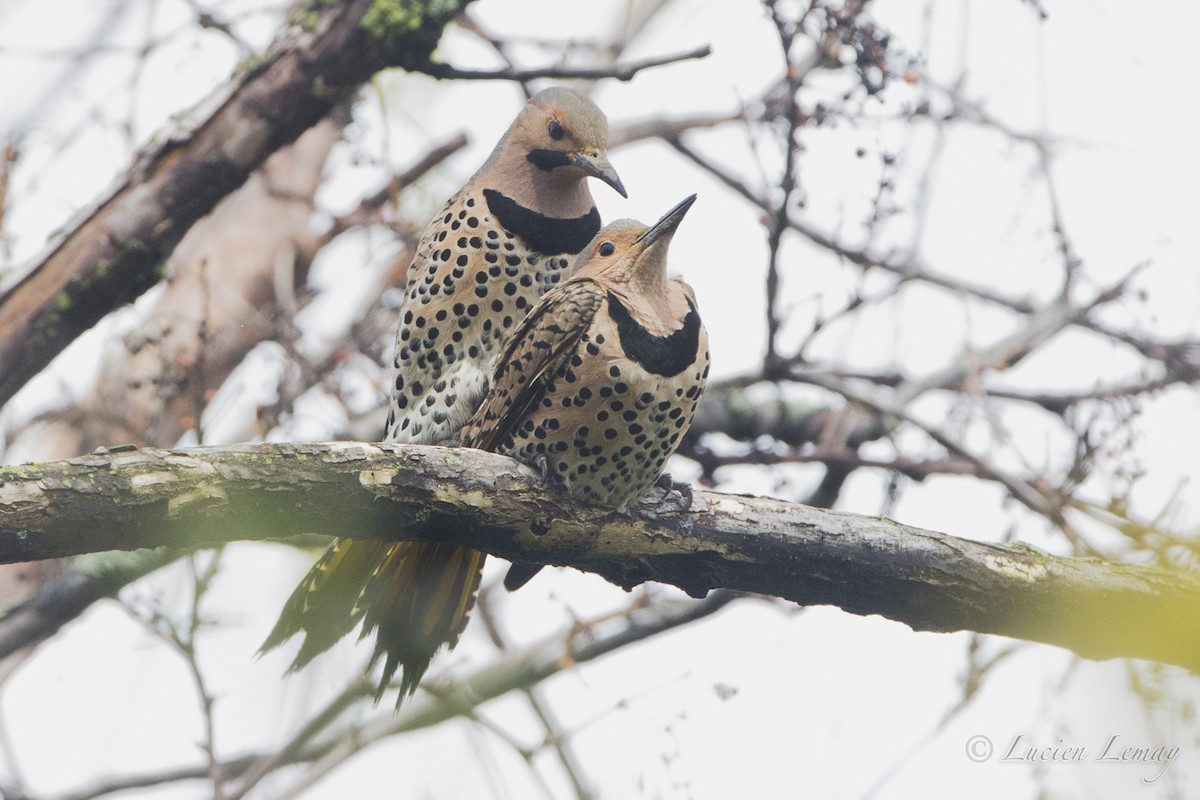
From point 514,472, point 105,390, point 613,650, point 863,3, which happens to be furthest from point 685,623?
Answer: point 105,390

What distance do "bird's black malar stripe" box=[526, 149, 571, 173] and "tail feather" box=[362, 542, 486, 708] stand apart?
57.7 inches

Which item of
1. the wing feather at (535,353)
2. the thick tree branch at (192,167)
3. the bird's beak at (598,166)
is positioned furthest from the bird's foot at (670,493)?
the thick tree branch at (192,167)

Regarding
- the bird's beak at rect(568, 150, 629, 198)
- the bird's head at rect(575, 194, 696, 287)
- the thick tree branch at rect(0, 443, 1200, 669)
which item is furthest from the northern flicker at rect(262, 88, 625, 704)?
the thick tree branch at rect(0, 443, 1200, 669)

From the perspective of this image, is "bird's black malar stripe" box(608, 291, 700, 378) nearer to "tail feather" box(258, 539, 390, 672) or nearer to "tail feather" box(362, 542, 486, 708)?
"tail feather" box(362, 542, 486, 708)

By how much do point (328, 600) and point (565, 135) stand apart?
185cm

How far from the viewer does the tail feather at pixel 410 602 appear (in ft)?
13.5

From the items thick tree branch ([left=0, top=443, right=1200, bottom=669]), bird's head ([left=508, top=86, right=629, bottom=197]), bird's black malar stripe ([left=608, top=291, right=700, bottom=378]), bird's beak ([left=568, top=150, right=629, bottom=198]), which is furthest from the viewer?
bird's head ([left=508, top=86, right=629, bottom=197])

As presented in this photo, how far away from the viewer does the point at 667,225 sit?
4.10m

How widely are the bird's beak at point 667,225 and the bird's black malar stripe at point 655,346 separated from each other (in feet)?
0.93

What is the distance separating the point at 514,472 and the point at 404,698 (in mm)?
1026

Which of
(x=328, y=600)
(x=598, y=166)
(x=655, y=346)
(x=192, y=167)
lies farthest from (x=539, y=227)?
(x=328, y=600)

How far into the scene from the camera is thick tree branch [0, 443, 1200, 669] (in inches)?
128

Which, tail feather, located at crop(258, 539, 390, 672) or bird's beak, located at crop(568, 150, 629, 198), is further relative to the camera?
bird's beak, located at crop(568, 150, 629, 198)

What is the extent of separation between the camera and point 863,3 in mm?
4586
